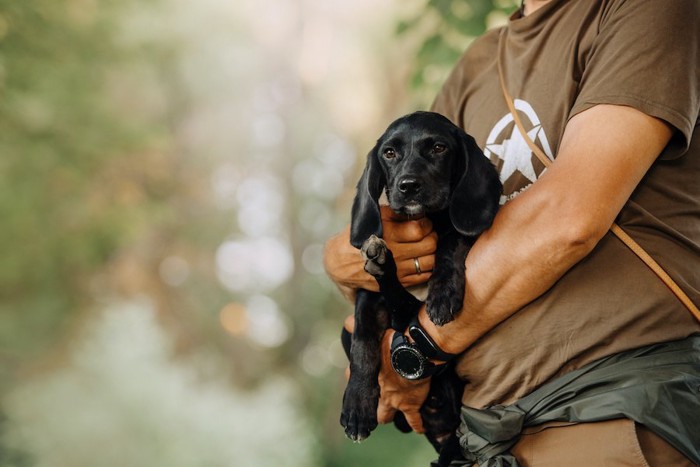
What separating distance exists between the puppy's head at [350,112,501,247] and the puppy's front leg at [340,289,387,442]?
182 mm

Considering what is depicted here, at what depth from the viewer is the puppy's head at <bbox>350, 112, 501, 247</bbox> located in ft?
4.98

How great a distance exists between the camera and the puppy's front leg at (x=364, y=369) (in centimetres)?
159

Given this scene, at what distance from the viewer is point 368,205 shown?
165cm

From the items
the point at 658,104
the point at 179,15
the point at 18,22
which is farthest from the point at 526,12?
the point at 179,15

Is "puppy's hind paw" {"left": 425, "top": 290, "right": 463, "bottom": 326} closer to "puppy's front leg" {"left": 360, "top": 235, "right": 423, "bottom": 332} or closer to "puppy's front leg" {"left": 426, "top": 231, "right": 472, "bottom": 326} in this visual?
"puppy's front leg" {"left": 426, "top": 231, "right": 472, "bottom": 326}

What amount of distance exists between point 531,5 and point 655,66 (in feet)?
1.79

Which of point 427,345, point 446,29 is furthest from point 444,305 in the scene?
point 446,29

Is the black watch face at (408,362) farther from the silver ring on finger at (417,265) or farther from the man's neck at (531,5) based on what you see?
the man's neck at (531,5)

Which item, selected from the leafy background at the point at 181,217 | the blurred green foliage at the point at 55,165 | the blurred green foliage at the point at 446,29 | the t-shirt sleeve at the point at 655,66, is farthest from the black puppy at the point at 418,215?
the blurred green foliage at the point at 55,165

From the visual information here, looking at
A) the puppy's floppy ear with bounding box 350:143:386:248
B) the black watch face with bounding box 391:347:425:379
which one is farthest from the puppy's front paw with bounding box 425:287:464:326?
the puppy's floppy ear with bounding box 350:143:386:248

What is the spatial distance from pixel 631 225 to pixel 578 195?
0.15 metres

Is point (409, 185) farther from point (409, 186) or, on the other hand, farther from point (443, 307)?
point (443, 307)

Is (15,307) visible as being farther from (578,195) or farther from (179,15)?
(578,195)

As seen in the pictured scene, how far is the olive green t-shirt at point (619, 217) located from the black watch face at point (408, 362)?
0.30 feet
